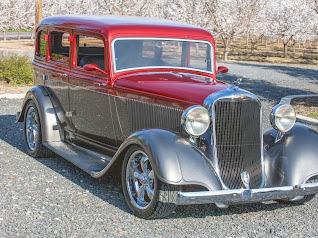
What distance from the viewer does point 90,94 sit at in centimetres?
659

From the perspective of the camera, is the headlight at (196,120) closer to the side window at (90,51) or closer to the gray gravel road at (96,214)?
the gray gravel road at (96,214)

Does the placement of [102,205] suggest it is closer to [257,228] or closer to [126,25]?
[257,228]

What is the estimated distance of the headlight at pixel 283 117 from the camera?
561 centimetres

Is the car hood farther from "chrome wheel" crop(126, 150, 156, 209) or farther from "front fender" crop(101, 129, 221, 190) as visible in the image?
"chrome wheel" crop(126, 150, 156, 209)

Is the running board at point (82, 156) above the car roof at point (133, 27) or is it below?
below

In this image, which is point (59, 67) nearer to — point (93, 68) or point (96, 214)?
point (93, 68)

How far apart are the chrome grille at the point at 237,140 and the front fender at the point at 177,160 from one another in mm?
212

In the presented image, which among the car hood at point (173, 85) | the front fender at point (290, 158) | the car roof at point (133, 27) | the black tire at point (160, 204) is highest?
the car roof at point (133, 27)

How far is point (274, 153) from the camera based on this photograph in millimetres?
5551

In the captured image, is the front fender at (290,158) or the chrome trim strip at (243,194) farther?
the front fender at (290,158)

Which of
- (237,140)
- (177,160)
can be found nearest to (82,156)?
(177,160)

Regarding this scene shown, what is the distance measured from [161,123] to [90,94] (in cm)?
132

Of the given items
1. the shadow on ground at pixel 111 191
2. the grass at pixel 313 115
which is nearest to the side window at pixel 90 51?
the shadow on ground at pixel 111 191

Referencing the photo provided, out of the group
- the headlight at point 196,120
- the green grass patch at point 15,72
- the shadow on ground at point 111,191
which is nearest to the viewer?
the headlight at point 196,120
